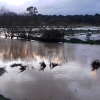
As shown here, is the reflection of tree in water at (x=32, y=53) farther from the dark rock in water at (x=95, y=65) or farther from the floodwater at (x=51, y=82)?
the floodwater at (x=51, y=82)

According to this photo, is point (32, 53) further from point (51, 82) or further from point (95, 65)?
point (51, 82)

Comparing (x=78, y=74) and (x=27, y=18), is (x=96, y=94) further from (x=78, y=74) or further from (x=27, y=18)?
(x=27, y=18)

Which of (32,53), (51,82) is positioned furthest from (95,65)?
(32,53)

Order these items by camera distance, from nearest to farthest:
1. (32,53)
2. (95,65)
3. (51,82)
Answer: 1. (51,82)
2. (95,65)
3. (32,53)

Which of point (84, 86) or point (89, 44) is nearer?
point (84, 86)

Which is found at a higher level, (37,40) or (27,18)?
(27,18)

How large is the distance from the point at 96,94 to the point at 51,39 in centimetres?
3141

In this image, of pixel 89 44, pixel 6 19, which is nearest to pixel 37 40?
pixel 89 44

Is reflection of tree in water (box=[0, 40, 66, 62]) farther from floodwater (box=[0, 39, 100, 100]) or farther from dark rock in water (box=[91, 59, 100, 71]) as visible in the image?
floodwater (box=[0, 39, 100, 100])

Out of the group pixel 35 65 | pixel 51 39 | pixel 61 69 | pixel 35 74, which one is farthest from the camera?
pixel 51 39

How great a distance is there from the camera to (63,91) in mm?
14578

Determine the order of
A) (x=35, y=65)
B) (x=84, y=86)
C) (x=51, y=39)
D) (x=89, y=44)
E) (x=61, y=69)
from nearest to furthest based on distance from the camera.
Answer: (x=84, y=86) → (x=61, y=69) → (x=35, y=65) → (x=89, y=44) → (x=51, y=39)

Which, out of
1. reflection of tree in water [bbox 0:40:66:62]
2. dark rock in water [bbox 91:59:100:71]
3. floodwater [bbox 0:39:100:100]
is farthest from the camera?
reflection of tree in water [bbox 0:40:66:62]

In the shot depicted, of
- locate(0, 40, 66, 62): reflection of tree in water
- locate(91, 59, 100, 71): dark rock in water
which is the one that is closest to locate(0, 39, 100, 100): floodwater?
locate(91, 59, 100, 71): dark rock in water
